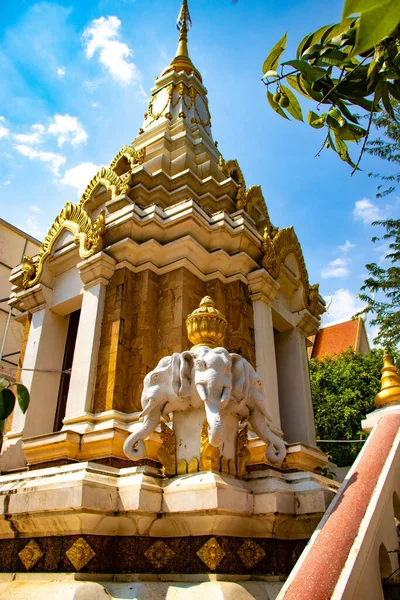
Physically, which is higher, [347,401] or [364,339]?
[364,339]

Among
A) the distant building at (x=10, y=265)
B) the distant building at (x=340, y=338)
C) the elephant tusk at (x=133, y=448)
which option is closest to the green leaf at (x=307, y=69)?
the elephant tusk at (x=133, y=448)

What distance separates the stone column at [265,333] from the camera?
7.62 m

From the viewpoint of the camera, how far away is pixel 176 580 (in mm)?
3703

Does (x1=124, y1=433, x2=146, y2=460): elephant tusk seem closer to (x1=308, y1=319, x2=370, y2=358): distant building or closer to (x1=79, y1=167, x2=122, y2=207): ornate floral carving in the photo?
(x1=79, y1=167, x2=122, y2=207): ornate floral carving

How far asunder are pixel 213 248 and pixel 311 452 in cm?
369

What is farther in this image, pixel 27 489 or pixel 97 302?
pixel 97 302

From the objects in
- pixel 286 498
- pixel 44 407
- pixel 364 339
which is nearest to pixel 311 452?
pixel 286 498

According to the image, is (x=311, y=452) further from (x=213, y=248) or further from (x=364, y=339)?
(x=364, y=339)

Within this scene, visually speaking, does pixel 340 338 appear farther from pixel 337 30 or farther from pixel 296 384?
pixel 337 30

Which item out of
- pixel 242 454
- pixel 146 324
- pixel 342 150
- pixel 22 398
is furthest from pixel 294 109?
pixel 146 324

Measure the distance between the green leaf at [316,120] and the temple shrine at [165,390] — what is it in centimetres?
249

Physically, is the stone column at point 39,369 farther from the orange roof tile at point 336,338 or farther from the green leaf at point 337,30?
the orange roof tile at point 336,338

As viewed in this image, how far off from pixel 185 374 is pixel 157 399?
0.34 metres

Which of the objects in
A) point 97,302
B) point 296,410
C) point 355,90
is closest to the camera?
point 355,90
